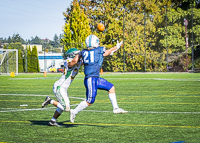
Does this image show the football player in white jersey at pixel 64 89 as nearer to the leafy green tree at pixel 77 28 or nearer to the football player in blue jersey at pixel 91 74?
the football player in blue jersey at pixel 91 74

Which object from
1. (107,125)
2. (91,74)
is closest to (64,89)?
(91,74)

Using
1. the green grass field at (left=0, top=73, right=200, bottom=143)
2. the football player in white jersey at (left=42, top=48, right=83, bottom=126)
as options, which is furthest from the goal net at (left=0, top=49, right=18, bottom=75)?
the football player in white jersey at (left=42, top=48, right=83, bottom=126)

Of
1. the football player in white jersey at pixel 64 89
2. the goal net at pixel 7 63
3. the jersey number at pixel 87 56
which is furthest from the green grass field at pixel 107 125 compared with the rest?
the goal net at pixel 7 63

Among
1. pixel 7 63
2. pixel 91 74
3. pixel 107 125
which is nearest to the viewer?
pixel 91 74

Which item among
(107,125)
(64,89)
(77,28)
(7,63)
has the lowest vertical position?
(107,125)

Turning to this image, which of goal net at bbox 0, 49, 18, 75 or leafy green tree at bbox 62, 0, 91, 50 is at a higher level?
leafy green tree at bbox 62, 0, 91, 50

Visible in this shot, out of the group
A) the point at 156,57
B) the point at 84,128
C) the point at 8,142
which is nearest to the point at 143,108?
the point at 84,128

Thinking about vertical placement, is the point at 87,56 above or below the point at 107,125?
above

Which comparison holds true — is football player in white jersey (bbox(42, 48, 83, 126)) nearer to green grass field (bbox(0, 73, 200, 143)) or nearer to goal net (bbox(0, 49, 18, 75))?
green grass field (bbox(0, 73, 200, 143))

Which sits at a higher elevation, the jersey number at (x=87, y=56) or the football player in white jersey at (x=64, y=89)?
the jersey number at (x=87, y=56)

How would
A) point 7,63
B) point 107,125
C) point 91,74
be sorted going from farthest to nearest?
1. point 7,63
2. point 107,125
3. point 91,74

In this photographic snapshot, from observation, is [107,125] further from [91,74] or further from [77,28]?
[77,28]

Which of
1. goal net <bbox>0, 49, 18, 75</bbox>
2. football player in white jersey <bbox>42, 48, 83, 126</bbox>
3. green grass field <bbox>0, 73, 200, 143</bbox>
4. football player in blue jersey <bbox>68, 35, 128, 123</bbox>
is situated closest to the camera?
green grass field <bbox>0, 73, 200, 143</bbox>

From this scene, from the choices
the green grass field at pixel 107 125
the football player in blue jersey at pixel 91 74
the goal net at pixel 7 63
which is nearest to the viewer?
the green grass field at pixel 107 125
